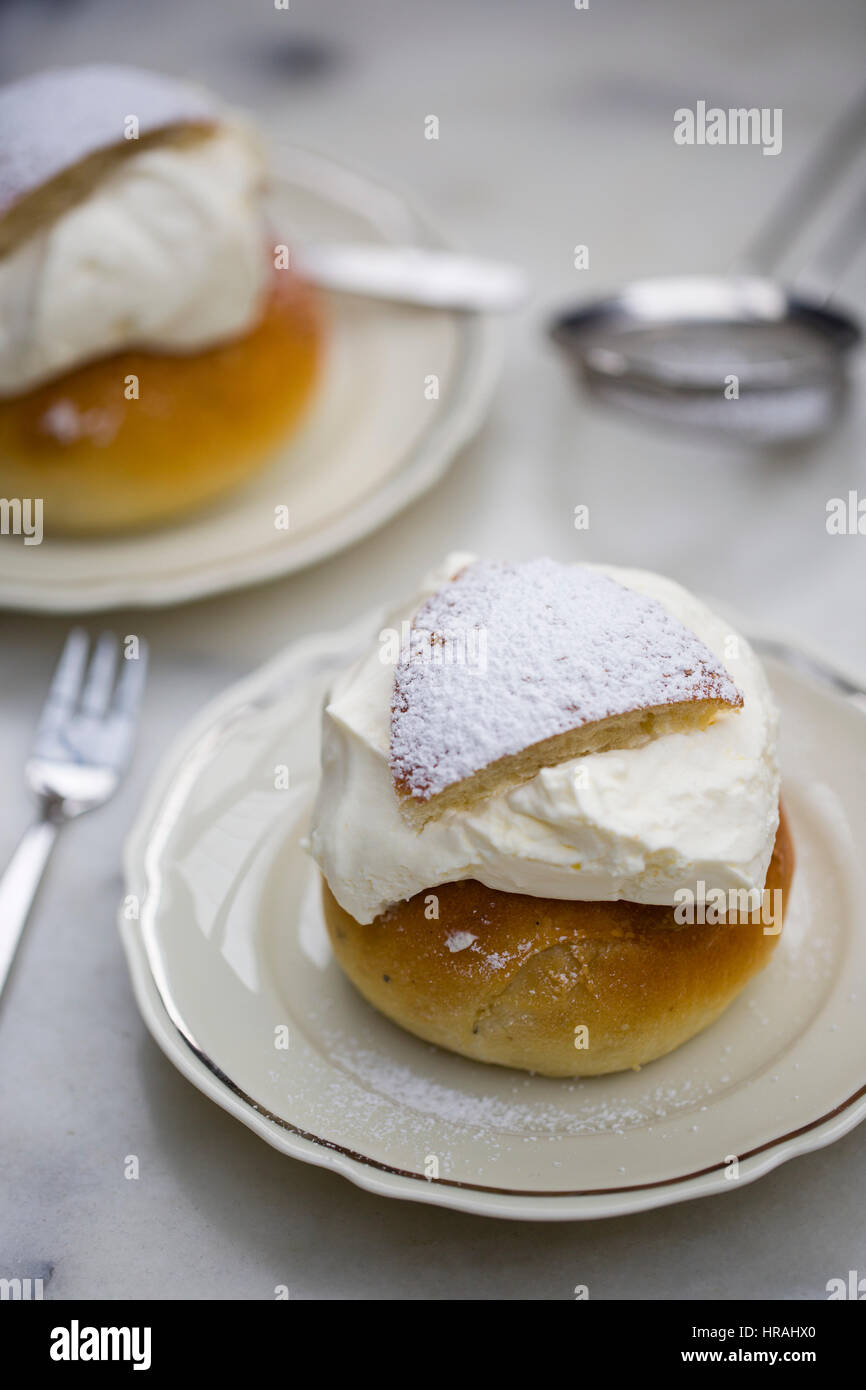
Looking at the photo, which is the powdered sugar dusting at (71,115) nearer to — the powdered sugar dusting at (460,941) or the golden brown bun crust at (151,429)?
the golden brown bun crust at (151,429)

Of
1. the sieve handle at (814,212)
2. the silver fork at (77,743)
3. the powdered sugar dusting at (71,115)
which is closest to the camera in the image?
the silver fork at (77,743)

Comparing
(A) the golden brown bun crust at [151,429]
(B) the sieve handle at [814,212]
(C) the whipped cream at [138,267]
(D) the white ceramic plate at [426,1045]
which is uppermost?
(B) the sieve handle at [814,212]

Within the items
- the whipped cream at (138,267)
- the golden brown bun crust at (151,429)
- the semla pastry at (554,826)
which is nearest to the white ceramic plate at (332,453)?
the golden brown bun crust at (151,429)

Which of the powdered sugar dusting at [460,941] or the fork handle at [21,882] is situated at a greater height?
the fork handle at [21,882]

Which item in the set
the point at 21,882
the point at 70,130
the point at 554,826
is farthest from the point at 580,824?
the point at 70,130

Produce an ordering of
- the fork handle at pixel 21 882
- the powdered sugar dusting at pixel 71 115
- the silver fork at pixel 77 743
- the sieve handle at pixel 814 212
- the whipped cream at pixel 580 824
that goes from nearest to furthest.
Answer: the whipped cream at pixel 580 824, the fork handle at pixel 21 882, the silver fork at pixel 77 743, the powdered sugar dusting at pixel 71 115, the sieve handle at pixel 814 212

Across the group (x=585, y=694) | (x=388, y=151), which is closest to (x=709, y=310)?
(x=388, y=151)
